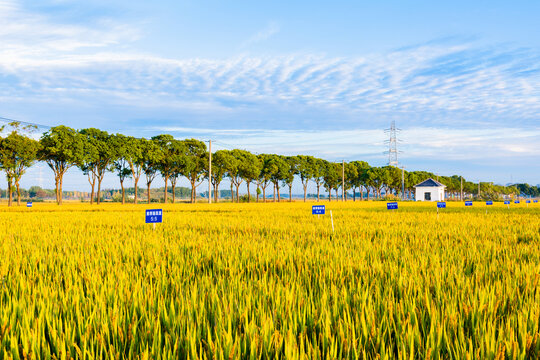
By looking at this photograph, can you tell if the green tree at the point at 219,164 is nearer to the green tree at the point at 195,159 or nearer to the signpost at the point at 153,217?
the green tree at the point at 195,159

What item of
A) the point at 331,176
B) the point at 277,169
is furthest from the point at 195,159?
the point at 331,176

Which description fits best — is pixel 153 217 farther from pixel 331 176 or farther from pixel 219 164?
pixel 331 176

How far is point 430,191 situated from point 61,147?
6980 cm

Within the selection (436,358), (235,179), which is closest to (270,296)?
(436,358)

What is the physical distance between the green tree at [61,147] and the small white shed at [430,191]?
66.3m

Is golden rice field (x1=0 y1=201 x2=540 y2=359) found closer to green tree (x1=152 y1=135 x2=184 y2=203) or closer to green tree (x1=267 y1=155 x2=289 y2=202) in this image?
green tree (x1=152 y1=135 x2=184 y2=203)

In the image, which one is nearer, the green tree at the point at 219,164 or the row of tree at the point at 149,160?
the row of tree at the point at 149,160

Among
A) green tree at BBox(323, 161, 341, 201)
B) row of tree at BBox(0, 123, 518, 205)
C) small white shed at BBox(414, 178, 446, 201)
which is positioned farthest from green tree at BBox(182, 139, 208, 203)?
small white shed at BBox(414, 178, 446, 201)

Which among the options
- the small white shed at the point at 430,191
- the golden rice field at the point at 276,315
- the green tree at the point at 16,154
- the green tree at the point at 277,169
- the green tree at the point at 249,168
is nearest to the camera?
the golden rice field at the point at 276,315

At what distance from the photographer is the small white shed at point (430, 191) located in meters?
75.6

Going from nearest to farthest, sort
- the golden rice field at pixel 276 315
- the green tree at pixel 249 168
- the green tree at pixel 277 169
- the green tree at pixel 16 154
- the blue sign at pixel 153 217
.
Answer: the golden rice field at pixel 276 315, the blue sign at pixel 153 217, the green tree at pixel 16 154, the green tree at pixel 249 168, the green tree at pixel 277 169

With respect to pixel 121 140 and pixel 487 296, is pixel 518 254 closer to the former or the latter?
pixel 487 296

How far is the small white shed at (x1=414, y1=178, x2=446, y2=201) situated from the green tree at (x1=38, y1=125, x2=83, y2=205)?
218ft

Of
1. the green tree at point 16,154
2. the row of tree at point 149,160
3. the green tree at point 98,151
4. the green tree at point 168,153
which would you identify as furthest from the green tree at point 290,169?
the green tree at point 16,154
